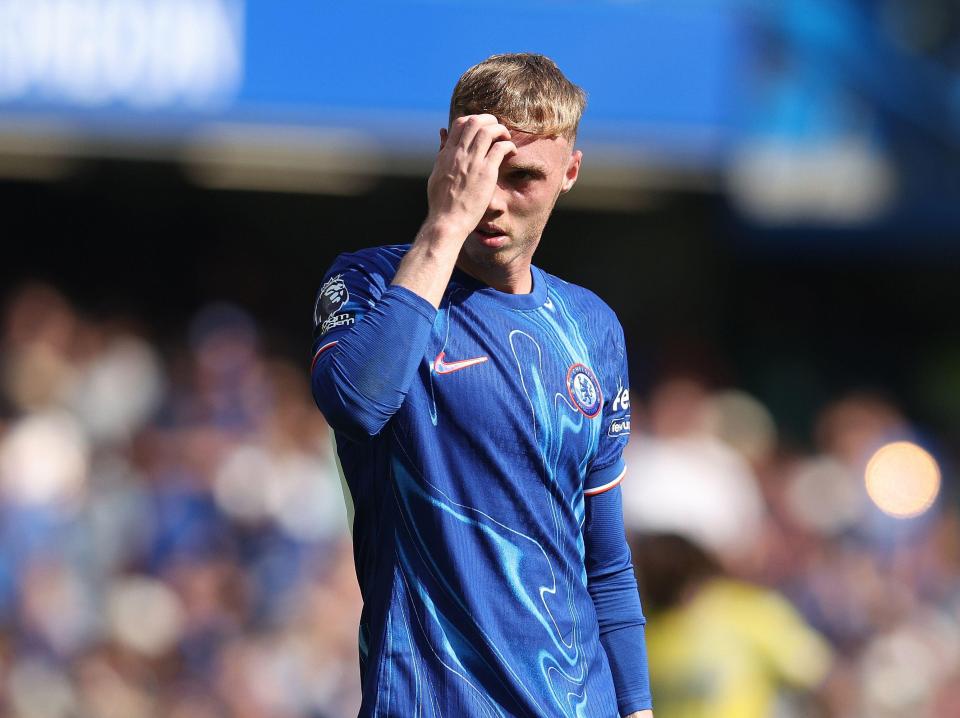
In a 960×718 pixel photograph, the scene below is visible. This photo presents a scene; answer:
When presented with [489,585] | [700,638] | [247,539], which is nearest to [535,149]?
[489,585]

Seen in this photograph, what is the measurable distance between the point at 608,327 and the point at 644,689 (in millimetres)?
692

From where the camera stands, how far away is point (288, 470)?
26.3 feet

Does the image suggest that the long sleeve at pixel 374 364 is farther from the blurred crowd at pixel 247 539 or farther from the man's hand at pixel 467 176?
the blurred crowd at pixel 247 539

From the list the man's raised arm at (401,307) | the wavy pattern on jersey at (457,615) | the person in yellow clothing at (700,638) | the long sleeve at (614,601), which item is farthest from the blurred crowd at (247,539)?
the man's raised arm at (401,307)

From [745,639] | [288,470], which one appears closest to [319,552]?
[288,470]

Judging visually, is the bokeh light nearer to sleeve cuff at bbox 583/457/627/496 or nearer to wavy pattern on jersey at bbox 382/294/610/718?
sleeve cuff at bbox 583/457/627/496

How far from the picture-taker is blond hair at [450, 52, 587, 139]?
2502mm

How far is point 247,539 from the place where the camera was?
7.74 meters

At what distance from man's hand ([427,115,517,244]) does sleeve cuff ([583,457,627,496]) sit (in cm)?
57

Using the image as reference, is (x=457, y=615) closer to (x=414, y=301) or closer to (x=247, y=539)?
(x=414, y=301)

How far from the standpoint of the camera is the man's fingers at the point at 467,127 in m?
2.42

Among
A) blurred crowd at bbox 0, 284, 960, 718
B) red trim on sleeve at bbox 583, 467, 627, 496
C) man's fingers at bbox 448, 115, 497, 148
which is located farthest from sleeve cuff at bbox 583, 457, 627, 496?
blurred crowd at bbox 0, 284, 960, 718

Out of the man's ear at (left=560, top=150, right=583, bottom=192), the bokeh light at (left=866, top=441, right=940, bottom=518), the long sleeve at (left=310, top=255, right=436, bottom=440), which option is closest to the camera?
the long sleeve at (left=310, top=255, right=436, bottom=440)

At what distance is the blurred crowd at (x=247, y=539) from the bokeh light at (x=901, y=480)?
0.23 feet
